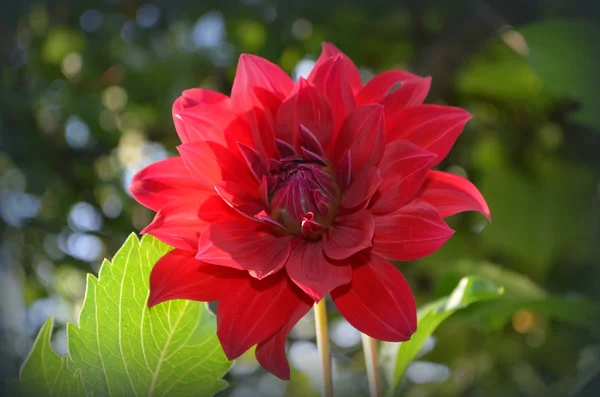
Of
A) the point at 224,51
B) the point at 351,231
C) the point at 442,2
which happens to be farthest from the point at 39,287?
the point at 351,231

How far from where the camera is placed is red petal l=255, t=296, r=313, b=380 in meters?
0.41

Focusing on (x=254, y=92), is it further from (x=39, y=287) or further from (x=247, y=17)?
(x=39, y=287)

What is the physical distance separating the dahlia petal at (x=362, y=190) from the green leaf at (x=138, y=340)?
132mm

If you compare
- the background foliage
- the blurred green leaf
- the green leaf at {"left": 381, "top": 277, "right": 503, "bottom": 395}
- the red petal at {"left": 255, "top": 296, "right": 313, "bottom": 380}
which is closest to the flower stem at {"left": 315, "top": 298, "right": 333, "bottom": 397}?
the red petal at {"left": 255, "top": 296, "right": 313, "bottom": 380}

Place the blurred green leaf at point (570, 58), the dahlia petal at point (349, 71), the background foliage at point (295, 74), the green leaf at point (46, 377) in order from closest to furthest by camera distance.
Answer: the green leaf at point (46, 377) → the dahlia petal at point (349, 71) → the blurred green leaf at point (570, 58) → the background foliage at point (295, 74)

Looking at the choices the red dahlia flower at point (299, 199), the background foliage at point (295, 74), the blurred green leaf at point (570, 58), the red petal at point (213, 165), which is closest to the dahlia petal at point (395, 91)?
the red dahlia flower at point (299, 199)

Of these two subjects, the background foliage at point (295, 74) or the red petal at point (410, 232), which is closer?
the red petal at point (410, 232)

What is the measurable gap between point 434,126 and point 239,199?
0.47 feet

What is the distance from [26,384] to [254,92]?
0.81 feet

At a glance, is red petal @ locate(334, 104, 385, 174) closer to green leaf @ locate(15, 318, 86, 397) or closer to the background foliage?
green leaf @ locate(15, 318, 86, 397)

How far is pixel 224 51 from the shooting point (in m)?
1.28

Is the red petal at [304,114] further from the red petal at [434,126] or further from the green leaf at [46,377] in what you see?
the green leaf at [46,377]

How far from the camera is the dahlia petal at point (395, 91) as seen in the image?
462 mm

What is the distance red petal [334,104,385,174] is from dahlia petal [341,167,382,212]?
0.01m
